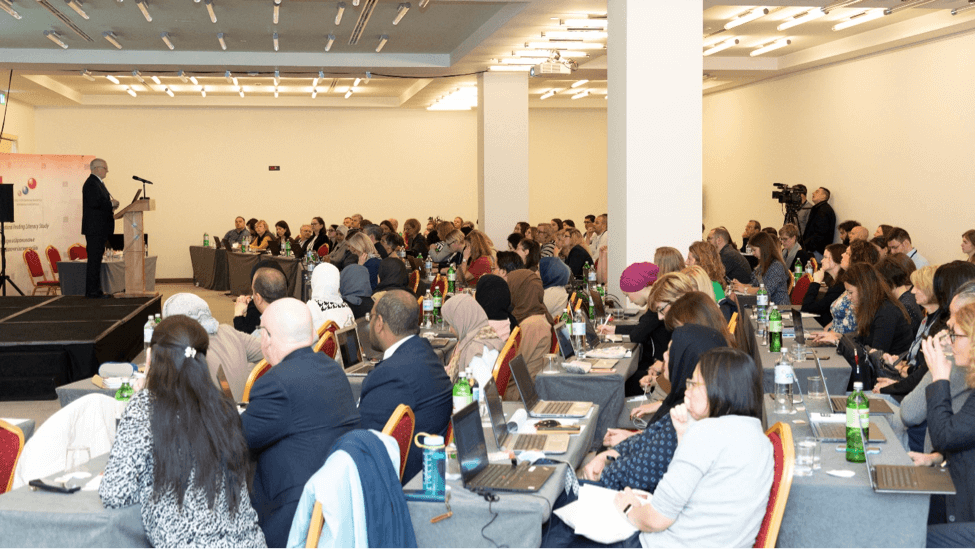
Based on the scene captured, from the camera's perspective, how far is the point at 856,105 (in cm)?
1360

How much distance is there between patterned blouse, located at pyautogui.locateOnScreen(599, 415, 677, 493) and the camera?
343cm

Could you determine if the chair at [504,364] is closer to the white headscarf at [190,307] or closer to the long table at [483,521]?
the white headscarf at [190,307]

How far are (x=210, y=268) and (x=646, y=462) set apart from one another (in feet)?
Answer: 52.0

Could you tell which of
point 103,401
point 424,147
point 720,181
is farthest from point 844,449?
point 424,147

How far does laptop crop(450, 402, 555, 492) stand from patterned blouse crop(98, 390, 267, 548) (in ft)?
2.47

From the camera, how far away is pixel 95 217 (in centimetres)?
1148

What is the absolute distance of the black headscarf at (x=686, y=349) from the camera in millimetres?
4133

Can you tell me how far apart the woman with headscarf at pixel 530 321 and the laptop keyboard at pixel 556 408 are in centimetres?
64

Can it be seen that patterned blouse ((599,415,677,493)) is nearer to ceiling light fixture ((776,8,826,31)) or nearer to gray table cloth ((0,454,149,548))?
gray table cloth ((0,454,149,548))

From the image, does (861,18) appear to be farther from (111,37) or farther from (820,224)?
(111,37)

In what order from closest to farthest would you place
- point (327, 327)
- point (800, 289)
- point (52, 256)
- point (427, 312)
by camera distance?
point (327, 327) → point (427, 312) → point (800, 289) → point (52, 256)

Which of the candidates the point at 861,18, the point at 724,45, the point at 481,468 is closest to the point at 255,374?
the point at 481,468

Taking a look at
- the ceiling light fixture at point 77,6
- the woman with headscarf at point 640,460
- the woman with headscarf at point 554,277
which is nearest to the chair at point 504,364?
the woman with headscarf at point 640,460

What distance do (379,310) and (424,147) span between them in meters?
17.7
